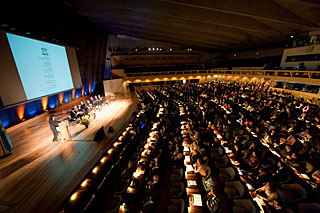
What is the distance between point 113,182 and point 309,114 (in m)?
11.7

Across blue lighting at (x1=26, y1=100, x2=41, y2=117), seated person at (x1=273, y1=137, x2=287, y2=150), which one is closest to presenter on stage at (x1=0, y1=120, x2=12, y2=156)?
blue lighting at (x1=26, y1=100, x2=41, y2=117)

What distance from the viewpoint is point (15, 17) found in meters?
8.41

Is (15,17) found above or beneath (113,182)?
above

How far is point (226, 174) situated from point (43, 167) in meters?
7.46

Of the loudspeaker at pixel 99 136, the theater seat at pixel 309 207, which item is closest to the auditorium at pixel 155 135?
the theater seat at pixel 309 207

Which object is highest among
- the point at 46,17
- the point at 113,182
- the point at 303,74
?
the point at 46,17

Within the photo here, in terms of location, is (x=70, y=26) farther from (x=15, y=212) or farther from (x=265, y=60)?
(x=265, y=60)

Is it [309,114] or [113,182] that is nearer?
[113,182]

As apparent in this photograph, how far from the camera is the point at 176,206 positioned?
3.90 meters

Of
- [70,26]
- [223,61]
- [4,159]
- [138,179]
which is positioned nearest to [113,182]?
[138,179]

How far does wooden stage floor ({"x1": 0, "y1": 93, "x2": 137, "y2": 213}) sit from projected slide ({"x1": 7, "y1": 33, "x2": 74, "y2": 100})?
3.28 meters

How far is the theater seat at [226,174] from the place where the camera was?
183 inches

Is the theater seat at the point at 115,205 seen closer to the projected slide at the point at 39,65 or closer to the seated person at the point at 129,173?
the seated person at the point at 129,173

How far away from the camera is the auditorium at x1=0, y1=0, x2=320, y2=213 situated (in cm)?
417
